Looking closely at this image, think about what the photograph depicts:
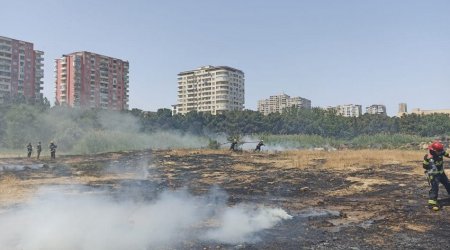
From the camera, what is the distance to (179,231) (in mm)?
8164

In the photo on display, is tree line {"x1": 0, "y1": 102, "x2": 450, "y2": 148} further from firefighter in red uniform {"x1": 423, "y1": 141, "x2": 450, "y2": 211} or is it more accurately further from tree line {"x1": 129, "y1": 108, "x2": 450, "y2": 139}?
firefighter in red uniform {"x1": 423, "y1": 141, "x2": 450, "y2": 211}

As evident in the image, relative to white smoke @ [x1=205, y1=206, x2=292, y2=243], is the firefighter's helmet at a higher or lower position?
higher

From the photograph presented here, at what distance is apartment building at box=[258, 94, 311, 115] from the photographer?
561 ft

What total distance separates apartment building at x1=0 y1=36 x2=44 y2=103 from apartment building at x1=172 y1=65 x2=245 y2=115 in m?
44.7

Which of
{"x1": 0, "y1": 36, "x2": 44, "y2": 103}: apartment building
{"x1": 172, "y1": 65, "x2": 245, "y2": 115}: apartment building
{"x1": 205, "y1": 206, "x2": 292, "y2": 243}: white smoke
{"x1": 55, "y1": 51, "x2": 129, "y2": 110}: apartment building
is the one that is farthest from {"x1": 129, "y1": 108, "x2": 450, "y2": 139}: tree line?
{"x1": 205, "y1": 206, "x2": 292, "y2": 243}: white smoke

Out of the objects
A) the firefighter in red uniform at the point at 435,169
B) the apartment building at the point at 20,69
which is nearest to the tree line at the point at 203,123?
the apartment building at the point at 20,69

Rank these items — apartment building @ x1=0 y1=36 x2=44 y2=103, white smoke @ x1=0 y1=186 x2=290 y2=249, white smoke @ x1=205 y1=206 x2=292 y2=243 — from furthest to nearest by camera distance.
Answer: apartment building @ x1=0 y1=36 x2=44 y2=103, white smoke @ x1=205 y1=206 x2=292 y2=243, white smoke @ x1=0 y1=186 x2=290 y2=249

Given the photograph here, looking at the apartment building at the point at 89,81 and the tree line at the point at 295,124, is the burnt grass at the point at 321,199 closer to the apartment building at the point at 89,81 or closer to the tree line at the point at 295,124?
the tree line at the point at 295,124

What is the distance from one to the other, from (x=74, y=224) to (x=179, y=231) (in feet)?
7.23

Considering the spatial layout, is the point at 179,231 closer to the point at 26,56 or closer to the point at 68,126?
the point at 68,126

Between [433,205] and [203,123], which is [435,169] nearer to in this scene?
[433,205]

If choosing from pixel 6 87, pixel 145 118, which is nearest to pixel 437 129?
pixel 145 118

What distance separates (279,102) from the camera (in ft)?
582

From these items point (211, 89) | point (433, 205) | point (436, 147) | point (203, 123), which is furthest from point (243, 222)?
point (211, 89)
